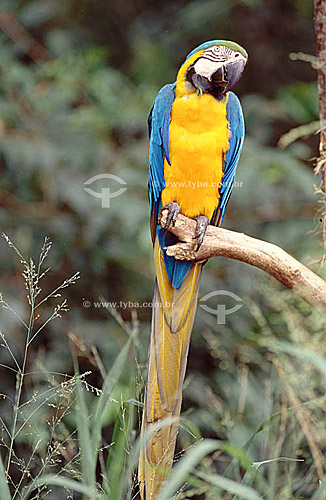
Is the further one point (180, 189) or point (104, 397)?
point (180, 189)

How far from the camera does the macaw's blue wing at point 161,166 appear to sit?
0.79 metres

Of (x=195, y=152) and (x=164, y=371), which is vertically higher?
(x=195, y=152)

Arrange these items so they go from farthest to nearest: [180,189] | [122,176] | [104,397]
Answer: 1. [122,176]
2. [180,189]
3. [104,397]

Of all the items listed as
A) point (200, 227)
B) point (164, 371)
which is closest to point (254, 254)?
point (200, 227)

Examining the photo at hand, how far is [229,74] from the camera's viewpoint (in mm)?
707

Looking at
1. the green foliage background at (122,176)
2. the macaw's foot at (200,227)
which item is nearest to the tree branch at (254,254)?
the macaw's foot at (200,227)

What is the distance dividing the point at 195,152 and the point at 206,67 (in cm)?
11

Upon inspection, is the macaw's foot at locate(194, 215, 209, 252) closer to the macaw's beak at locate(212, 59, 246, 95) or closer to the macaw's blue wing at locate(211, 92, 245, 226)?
the macaw's blue wing at locate(211, 92, 245, 226)

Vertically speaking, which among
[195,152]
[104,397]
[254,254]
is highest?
[195,152]

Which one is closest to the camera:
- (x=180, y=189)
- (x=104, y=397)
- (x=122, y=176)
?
(x=104, y=397)

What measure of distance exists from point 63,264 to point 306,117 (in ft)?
2.38

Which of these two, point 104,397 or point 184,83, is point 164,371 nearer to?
point 104,397

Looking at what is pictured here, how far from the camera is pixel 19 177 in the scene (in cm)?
154

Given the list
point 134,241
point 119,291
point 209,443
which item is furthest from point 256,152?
point 209,443
